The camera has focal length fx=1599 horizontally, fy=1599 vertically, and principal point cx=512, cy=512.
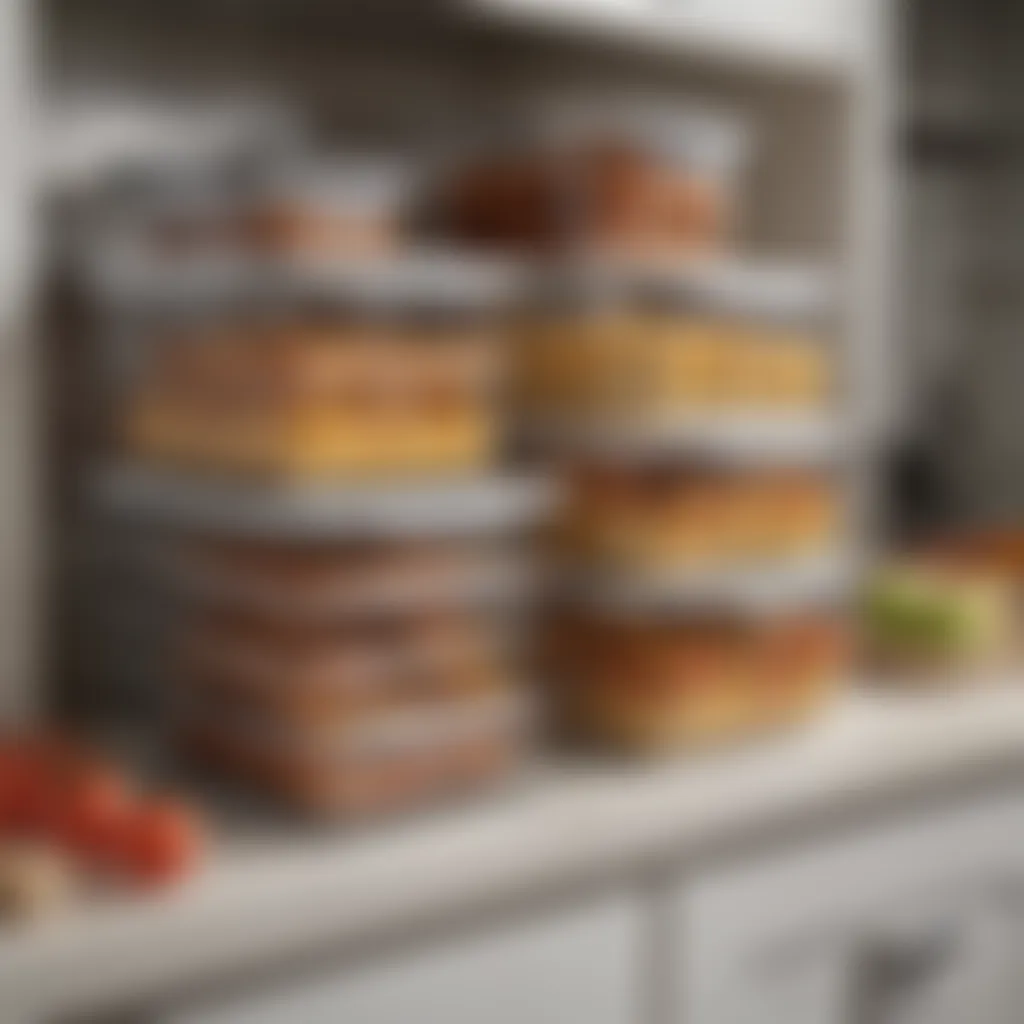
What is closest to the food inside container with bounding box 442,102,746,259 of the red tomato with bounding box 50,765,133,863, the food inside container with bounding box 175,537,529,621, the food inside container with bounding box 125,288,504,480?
the food inside container with bounding box 125,288,504,480

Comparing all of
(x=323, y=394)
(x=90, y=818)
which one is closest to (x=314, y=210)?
(x=323, y=394)

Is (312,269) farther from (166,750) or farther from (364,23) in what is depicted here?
(364,23)

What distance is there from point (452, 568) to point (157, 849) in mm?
250

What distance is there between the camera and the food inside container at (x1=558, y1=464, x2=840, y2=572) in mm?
1027

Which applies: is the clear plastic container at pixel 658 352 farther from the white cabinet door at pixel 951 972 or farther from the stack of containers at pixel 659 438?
the white cabinet door at pixel 951 972

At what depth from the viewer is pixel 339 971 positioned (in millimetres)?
775

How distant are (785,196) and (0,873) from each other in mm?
972

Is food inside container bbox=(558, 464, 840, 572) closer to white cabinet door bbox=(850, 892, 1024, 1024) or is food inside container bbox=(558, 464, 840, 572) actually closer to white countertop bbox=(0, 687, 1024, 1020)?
white countertop bbox=(0, 687, 1024, 1020)

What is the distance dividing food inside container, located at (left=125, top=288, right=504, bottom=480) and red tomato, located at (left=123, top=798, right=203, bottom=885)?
0.20m

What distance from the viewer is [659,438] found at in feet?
3.35

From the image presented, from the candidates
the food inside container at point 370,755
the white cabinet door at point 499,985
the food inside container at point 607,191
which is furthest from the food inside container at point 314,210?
the white cabinet door at point 499,985

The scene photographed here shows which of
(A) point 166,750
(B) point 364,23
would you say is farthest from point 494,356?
(B) point 364,23

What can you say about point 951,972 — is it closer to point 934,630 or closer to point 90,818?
point 934,630

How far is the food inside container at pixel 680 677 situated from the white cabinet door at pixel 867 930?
10 centimetres
